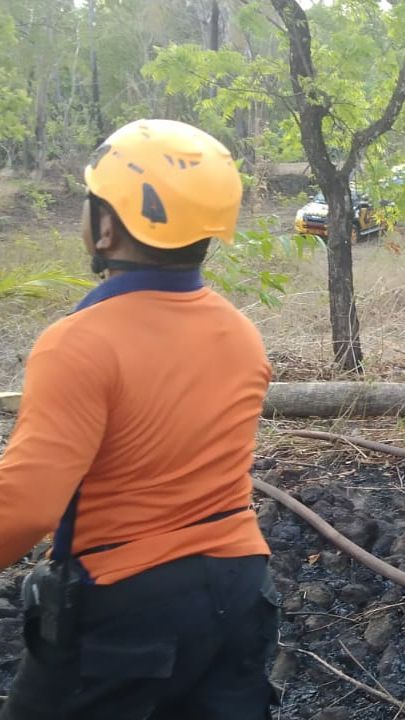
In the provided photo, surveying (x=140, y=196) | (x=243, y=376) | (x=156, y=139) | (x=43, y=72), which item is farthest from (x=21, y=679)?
(x=43, y=72)

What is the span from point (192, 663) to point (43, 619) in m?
0.32

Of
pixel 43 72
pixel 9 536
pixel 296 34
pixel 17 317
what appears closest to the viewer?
pixel 9 536

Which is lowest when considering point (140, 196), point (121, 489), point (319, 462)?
point (319, 462)

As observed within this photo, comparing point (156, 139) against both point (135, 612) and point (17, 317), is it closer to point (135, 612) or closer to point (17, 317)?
point (135, 612)

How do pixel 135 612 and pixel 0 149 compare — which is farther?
pixel 0 149

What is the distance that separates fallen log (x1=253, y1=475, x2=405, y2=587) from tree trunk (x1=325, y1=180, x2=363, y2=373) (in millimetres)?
2474

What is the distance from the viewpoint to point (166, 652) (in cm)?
185

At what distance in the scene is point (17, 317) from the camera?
29.8ft

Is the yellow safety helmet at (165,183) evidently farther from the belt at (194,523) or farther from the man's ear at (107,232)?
the belt at (194,523)

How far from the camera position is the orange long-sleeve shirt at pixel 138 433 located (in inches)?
66.6

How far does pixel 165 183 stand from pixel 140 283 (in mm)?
205

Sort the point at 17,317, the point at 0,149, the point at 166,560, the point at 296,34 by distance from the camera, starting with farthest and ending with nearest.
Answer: the point at 0,149 → the point at 17,317 → the point at 296,34 → the point at 166,560

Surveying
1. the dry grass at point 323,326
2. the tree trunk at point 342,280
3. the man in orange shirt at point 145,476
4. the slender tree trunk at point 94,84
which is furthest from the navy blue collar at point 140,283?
the slender tree trunk at point 94,84

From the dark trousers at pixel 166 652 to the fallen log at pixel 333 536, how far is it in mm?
1724
